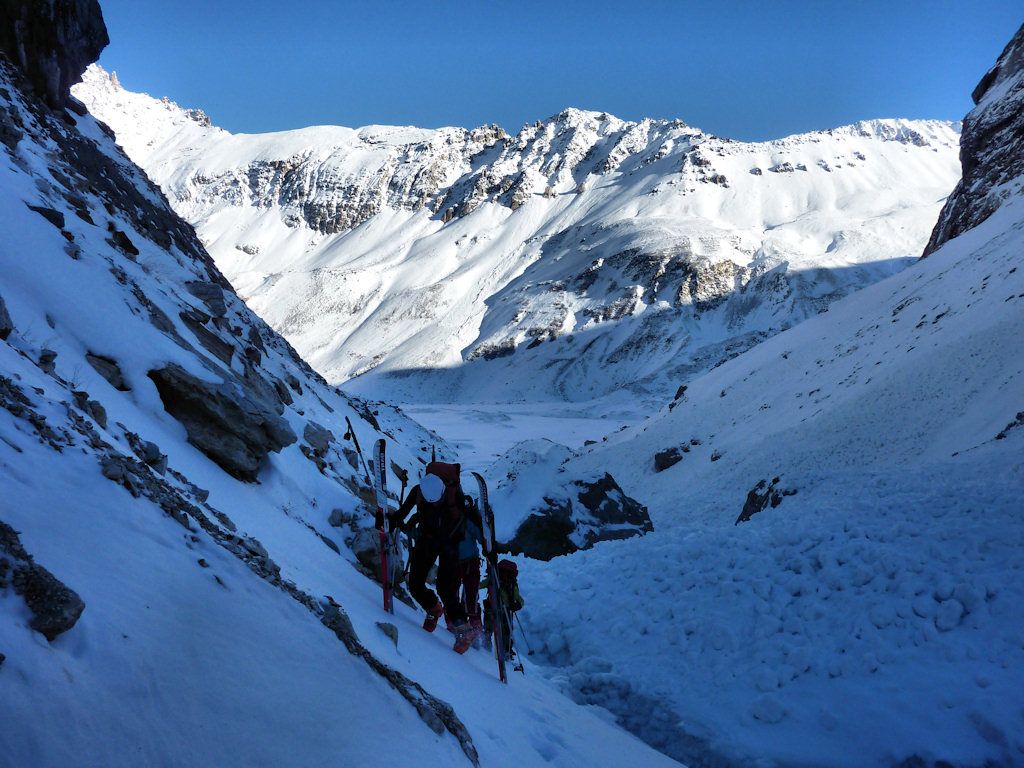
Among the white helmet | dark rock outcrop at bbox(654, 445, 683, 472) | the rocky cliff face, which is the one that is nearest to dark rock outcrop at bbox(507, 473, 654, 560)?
dark rock outcrop at bbox(654, 445, 683, 472)

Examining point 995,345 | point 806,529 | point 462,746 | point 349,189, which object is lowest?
point 462,746

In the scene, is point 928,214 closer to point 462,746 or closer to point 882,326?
point 882,326

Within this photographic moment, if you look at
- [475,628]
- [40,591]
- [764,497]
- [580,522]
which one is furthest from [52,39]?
[764,497]

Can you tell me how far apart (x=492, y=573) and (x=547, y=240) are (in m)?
121

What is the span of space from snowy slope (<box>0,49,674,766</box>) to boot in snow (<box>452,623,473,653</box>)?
12cm

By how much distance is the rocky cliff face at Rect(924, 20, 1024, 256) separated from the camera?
115 feet

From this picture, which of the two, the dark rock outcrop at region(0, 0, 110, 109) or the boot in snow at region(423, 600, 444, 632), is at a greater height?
the dark rock outcrop at region(0, 0, 110, 109)

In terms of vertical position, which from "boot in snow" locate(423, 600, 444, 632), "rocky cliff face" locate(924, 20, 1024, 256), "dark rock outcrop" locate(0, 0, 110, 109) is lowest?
"boot in snow" locate(423, 600, 444, 632)

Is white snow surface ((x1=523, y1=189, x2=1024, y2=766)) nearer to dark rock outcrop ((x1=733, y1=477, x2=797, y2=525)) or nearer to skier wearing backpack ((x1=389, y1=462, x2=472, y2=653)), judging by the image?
dark rock outcrop ((x1=733, y1=477, x2=797, y2=525))

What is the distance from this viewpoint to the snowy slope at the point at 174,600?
2.45 metres

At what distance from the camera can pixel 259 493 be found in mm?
7734

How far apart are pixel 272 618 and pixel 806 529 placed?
7879mm

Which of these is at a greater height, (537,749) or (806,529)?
(806,529)

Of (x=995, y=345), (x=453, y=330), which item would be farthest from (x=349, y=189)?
(x=995, y=345)
